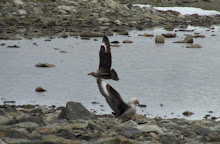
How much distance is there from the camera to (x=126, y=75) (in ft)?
52.7

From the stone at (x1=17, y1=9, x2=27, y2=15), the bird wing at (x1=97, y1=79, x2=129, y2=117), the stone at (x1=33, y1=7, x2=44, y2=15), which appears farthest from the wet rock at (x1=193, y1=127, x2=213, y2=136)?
the stone at (x1=33, y1=7, x2=44, y2=15)

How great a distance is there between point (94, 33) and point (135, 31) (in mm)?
4208

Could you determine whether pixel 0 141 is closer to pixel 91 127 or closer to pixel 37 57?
pixel 91 127

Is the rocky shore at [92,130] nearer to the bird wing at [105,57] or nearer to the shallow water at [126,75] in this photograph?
the shallow water at [126,75]

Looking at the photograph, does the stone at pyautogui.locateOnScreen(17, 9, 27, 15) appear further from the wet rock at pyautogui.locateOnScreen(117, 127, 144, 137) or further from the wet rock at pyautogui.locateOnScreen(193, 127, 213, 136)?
the wet rock at pyautogui.locateOnScreen(117, 127, 144, 137)

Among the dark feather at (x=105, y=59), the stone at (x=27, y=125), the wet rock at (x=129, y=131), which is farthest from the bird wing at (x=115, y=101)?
the dark feather at (x=105, y=59)

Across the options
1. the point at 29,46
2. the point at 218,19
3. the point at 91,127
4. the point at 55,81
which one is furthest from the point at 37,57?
the point at 218,19

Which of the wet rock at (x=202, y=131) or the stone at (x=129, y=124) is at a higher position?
the stone at (x=129, y=124)

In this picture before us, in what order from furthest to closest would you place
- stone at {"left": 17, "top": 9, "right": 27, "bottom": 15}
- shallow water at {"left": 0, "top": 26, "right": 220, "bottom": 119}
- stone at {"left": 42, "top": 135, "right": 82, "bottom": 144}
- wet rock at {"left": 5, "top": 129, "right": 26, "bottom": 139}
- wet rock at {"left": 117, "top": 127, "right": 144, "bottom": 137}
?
stone at {"left": 17, "top": 9, "right": 27, "bottom": 15}
shallow water at {"left": 0, "top": 26, "right": 220, "bottom": 119}
wet rock at {"left": 117, "top": 127, "right": 144, "bottom": 137}
wet rock at {"left": 5, "top": 129, "right": 26, "bottom": 139}
stone at {"left": 42, "top": 135, "right": 82, "bottom": 144}

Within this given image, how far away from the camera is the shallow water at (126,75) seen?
12.5 metres

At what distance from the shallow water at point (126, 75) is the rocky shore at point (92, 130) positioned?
2.17 m

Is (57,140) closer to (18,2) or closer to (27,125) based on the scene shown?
(27,125)

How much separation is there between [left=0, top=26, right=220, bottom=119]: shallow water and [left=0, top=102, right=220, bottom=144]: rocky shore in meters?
2.17

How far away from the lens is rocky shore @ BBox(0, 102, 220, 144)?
6.75 meters
